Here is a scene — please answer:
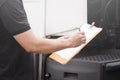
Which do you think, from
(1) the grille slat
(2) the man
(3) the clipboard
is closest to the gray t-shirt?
(2) the man

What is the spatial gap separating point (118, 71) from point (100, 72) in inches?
4.3

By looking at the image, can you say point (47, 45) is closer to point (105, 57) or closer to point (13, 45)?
point (13, 45)

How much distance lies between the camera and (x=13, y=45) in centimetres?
107

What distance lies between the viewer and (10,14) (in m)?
0.97

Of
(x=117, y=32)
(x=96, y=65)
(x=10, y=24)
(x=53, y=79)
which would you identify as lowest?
(x=53, y=79)

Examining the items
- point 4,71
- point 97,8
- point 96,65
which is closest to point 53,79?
point 96,65

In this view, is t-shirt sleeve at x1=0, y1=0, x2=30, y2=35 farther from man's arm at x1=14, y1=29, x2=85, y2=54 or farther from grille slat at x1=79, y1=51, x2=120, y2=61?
grille slat at x1=79, y1=51, x2=120, y2=61

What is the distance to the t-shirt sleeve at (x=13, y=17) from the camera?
0.96 metres

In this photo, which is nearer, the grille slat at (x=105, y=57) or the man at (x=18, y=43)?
the man at (x=18, y=43)

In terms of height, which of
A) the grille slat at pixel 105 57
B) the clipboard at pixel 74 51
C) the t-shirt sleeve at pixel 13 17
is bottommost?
the grille slat at pixel 105 57

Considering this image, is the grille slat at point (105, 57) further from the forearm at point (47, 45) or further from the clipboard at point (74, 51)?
the forearm at point (47, 45)

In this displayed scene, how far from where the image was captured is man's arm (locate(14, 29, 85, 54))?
99cm

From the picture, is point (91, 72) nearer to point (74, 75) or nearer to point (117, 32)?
point (74, 75)

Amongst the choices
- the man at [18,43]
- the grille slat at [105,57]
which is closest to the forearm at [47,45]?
the man at [18,43]
